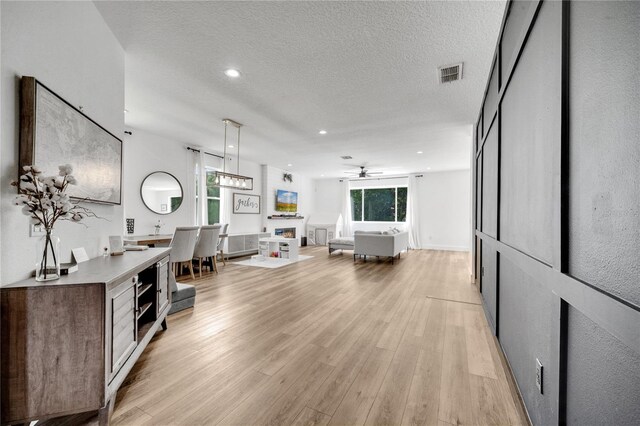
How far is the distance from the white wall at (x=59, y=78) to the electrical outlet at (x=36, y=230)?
23mm

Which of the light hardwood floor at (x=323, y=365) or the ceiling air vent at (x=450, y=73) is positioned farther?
the ceiling air vent at (x=450, y=73)

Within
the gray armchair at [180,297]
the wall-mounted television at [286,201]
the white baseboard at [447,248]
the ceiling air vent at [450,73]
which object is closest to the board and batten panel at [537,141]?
the ceiling air vent at [450,73]

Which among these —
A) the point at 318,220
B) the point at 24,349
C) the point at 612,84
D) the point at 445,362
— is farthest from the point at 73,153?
the point at 318,220

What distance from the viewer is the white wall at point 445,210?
8680mm

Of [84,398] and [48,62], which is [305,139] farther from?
[84,398]

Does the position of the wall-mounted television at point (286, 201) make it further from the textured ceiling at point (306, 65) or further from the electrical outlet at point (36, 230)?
the electrical outlet at point (36, 230)

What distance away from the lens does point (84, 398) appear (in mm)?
1341

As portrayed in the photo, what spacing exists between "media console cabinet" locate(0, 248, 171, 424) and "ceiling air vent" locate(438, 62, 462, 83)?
325 cm

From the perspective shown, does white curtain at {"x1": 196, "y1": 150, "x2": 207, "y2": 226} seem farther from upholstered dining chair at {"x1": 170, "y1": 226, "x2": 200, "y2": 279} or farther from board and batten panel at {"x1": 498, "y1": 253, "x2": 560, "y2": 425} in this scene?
board and batten panel at {"x1": 498, "y1": 253, "x2": 560, "y2": 425}

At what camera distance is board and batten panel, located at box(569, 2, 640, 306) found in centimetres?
66

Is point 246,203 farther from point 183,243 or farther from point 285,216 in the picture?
point 183,243

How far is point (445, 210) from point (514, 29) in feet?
25.8

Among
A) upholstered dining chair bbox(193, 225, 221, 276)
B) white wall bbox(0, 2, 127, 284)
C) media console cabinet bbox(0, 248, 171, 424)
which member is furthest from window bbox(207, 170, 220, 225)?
media console cabinet bbox(0, 248, 171, 424)

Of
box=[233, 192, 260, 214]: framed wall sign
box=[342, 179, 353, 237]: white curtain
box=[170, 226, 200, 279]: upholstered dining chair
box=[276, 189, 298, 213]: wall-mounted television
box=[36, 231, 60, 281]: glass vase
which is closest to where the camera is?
box=[36, 231, 60, 281]: glass vase
